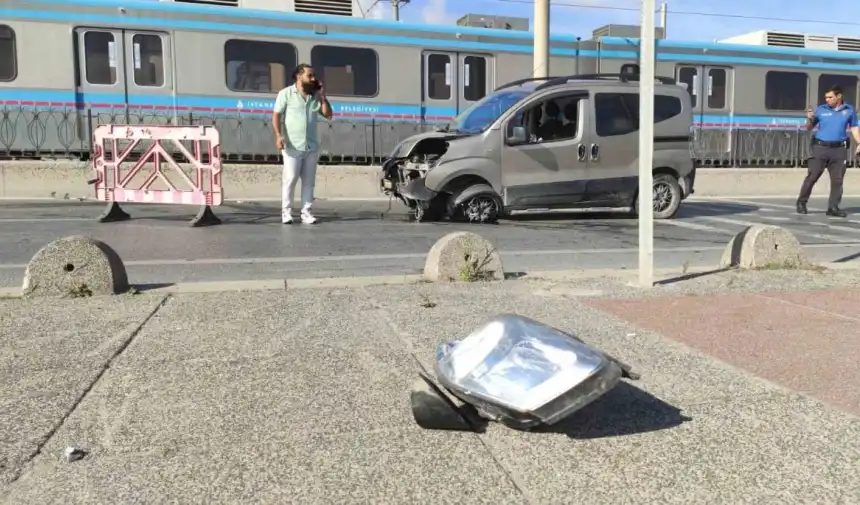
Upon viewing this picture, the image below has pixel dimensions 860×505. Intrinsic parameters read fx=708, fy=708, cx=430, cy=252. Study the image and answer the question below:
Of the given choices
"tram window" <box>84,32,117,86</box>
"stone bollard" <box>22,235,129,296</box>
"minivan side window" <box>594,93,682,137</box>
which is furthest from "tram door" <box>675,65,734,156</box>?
"stone bollard" <box>22,235,129,296</box>

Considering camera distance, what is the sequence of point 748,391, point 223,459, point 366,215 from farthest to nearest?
point 366,215
point 748,391
point 223,459

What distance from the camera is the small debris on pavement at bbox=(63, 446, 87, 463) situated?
8.87 feet

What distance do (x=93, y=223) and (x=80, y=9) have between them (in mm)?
5882

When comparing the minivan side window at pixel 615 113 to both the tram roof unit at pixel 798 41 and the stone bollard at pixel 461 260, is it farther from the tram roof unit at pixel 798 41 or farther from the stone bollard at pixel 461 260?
the tram roof unit at pixel 798 41

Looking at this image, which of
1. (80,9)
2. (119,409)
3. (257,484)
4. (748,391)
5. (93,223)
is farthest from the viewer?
(80,9)

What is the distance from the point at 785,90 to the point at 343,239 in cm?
1447

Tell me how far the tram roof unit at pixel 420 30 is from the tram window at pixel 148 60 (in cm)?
45

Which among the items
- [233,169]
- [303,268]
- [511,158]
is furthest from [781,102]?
[303,268]

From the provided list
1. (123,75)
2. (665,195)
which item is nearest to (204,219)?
(123,75)

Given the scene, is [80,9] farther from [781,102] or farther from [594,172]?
[781,102]

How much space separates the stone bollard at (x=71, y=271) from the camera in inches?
206

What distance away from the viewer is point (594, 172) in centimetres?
1053

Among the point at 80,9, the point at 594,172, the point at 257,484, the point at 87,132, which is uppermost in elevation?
the point at 80,9

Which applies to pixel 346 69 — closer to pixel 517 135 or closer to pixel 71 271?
pixel 517 135
